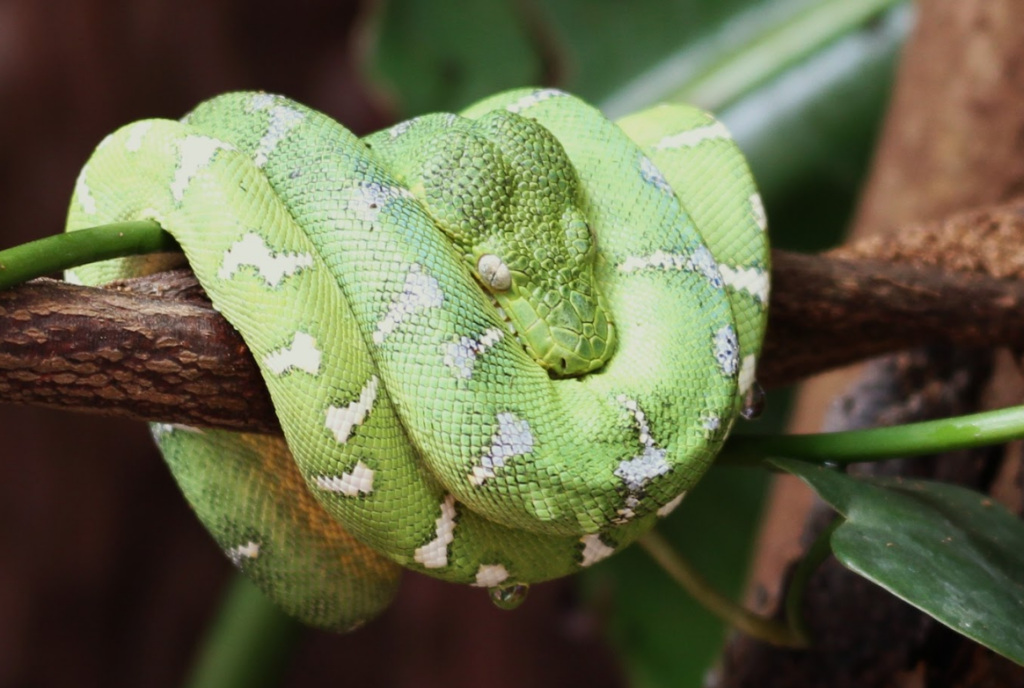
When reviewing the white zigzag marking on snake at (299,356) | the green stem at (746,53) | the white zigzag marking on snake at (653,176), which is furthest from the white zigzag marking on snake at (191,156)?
the green stem at (746,53)

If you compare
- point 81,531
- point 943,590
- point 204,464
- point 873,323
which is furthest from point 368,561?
point 81,531

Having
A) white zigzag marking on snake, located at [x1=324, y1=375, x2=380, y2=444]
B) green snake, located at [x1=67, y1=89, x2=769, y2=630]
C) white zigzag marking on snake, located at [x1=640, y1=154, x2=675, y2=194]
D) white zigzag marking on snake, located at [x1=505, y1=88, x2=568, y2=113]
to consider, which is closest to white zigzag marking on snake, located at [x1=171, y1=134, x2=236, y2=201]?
green snake, located at [x1=67, y1=89, x2=769, y2=630]

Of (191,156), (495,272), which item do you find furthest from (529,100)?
(191,156)

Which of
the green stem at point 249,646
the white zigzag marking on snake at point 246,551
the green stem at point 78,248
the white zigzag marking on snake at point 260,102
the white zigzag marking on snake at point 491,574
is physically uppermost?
the white zigzag marking on snake at point 260,102

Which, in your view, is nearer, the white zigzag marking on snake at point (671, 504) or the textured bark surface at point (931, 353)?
the white zigzag marking on snake at point (671, 504)

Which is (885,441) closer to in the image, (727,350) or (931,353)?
(727,350)

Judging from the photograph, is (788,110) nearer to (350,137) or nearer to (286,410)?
(350,137)

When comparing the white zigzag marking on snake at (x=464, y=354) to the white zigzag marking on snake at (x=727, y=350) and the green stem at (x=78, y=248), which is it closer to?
Answer: the white zigzag marking on snake at (x=727, y=350)
